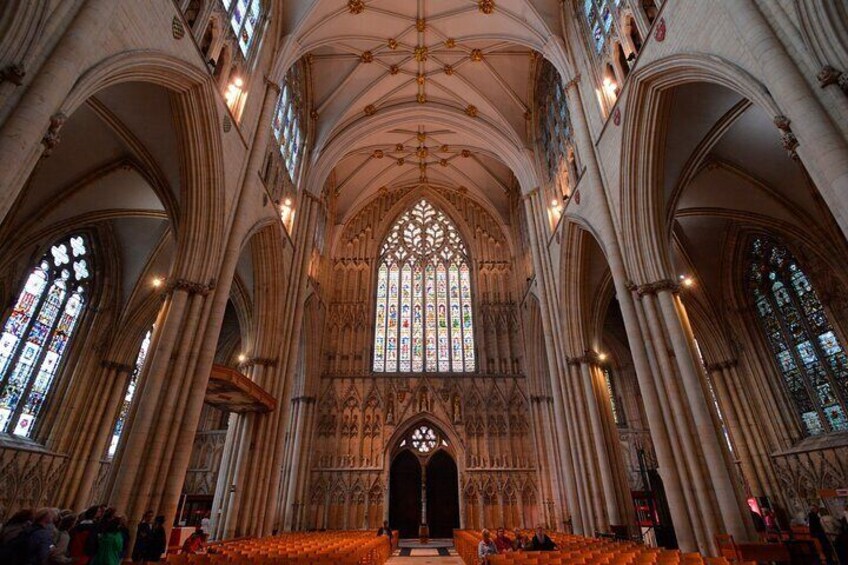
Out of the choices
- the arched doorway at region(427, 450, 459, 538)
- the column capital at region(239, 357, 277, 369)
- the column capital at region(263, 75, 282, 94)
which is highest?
the column capital at region(263, 75, 282, 94)

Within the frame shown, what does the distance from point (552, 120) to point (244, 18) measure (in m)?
10.3

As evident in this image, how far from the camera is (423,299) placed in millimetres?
22016

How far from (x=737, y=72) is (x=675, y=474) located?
646 centimetres

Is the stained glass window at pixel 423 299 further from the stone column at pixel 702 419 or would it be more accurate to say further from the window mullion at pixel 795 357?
the stone column at pixel 702 419

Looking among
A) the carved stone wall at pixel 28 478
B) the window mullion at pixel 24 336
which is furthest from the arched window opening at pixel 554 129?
the carved stone wall at pixel 28 478

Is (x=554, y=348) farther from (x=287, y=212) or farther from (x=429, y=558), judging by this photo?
(x=287, y=212)

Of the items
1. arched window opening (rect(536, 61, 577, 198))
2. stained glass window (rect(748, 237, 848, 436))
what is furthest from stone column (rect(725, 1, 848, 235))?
stained glass window (rect(748, 237, 848, 436))

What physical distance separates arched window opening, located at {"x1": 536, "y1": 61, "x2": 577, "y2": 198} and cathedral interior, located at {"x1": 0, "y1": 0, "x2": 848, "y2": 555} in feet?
0.49

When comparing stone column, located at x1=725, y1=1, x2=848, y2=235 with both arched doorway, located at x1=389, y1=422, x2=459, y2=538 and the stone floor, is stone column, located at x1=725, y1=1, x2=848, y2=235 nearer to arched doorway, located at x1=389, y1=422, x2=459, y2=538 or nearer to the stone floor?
the stone floor

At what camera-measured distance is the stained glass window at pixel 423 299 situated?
67.5 ft

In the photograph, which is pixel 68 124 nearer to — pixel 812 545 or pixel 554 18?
pixel 554 18

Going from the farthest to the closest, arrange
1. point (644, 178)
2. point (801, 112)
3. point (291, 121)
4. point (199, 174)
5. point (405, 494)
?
point (405, 494)
point (291, 121)
point (644, 178)
point (199, 174)
point (801, 112)

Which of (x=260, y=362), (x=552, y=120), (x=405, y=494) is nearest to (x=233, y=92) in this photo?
(x=260, y=362)

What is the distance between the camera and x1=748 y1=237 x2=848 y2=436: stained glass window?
12492mm
